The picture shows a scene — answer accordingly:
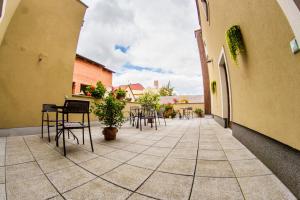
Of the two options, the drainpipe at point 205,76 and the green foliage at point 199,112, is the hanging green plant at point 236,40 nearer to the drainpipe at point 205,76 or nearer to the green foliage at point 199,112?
the green foliage at point 199,112

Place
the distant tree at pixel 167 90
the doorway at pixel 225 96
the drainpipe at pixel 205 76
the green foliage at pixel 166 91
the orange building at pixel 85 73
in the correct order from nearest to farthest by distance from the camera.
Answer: the doorway at pixel 225 96 < the drainpipe at pixel 205 76 < the orange building at pixel 85 73 < the green foliage at pixel 166 91 < the distant tree at pixel 167 90

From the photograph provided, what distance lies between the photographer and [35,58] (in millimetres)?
4043

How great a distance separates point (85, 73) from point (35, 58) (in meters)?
8.92

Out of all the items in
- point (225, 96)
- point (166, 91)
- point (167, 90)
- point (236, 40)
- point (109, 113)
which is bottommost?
point (109, 113)

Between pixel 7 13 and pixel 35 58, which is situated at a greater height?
pixel 7 13

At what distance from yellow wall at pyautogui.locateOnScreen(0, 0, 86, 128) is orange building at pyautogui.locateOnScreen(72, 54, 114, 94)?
20.9 ft

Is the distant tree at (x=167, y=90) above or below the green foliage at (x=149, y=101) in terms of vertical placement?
above

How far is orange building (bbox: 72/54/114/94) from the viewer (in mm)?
11742

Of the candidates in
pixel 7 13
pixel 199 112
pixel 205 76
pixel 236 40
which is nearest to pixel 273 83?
pixel 236 40

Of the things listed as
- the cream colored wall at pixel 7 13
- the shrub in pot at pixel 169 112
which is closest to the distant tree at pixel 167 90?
the shrub in pot at pixel 169 112

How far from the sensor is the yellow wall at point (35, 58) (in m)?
3.55

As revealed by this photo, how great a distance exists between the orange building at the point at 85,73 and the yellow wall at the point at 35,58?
6356mm

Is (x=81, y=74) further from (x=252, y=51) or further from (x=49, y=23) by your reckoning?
(x=252, y=51)

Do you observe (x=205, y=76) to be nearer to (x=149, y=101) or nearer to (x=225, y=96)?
(x=225, y=96)
